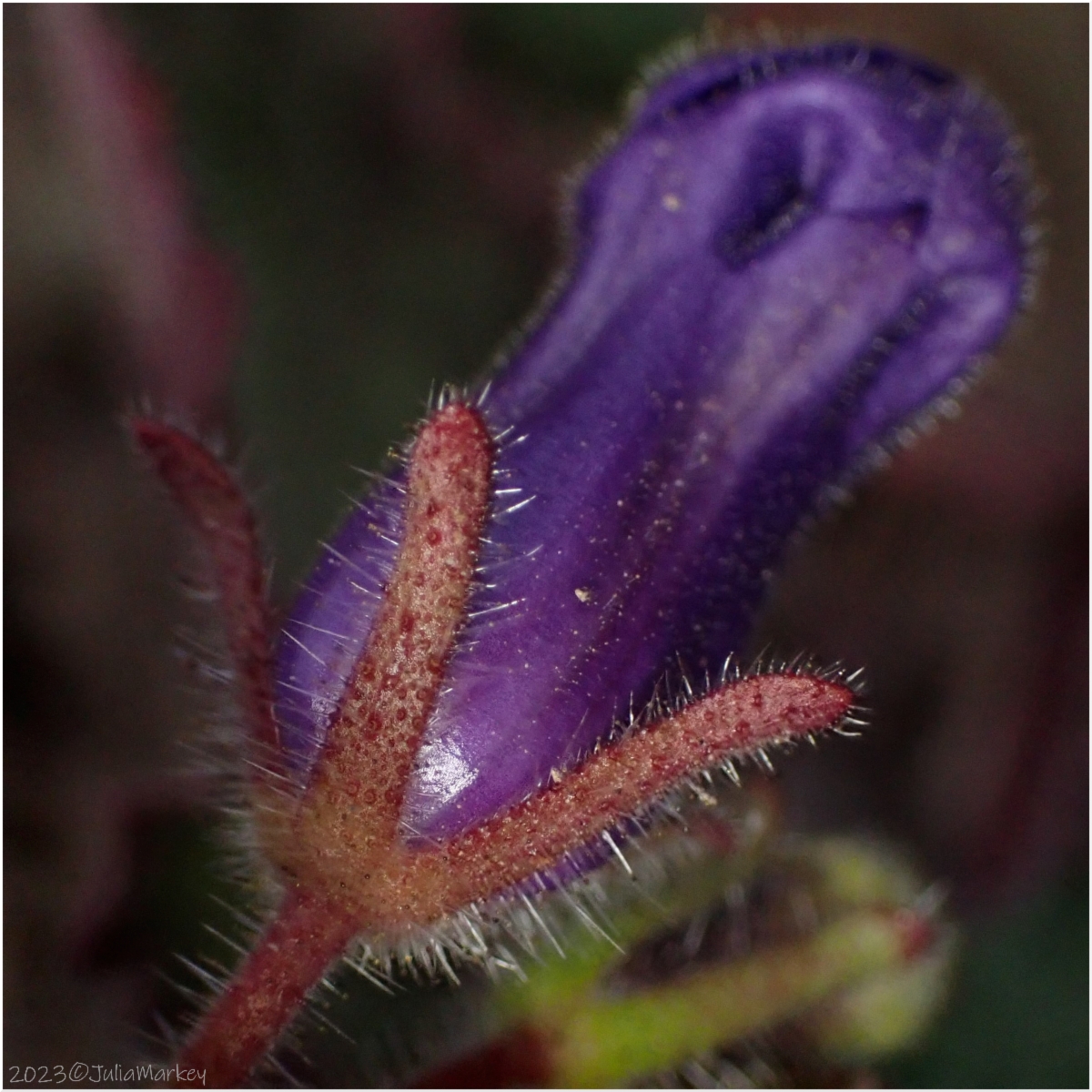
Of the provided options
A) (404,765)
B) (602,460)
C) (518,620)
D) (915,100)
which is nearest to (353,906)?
(404,765)

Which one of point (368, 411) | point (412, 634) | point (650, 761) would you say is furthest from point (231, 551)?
point (368, 411)

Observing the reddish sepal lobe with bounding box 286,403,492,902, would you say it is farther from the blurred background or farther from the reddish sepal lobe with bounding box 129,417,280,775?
the blurred background

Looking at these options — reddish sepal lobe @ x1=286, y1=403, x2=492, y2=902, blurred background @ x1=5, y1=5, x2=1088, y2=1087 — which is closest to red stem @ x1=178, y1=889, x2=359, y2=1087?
reddish sepal lobe @ x1=286, y1=403, x2=492, y2=902

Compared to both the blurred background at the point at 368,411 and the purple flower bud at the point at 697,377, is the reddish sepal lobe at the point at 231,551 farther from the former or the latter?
the blurred background at the point at 368,411

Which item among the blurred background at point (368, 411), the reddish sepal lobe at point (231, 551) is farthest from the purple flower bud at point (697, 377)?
the blurred background at point (368, 411)

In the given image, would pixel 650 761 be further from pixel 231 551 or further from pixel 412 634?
pixel 231 551

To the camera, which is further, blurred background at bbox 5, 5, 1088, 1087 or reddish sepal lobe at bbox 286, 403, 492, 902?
blurred background at bbox 5, 5, 1088, 1087
